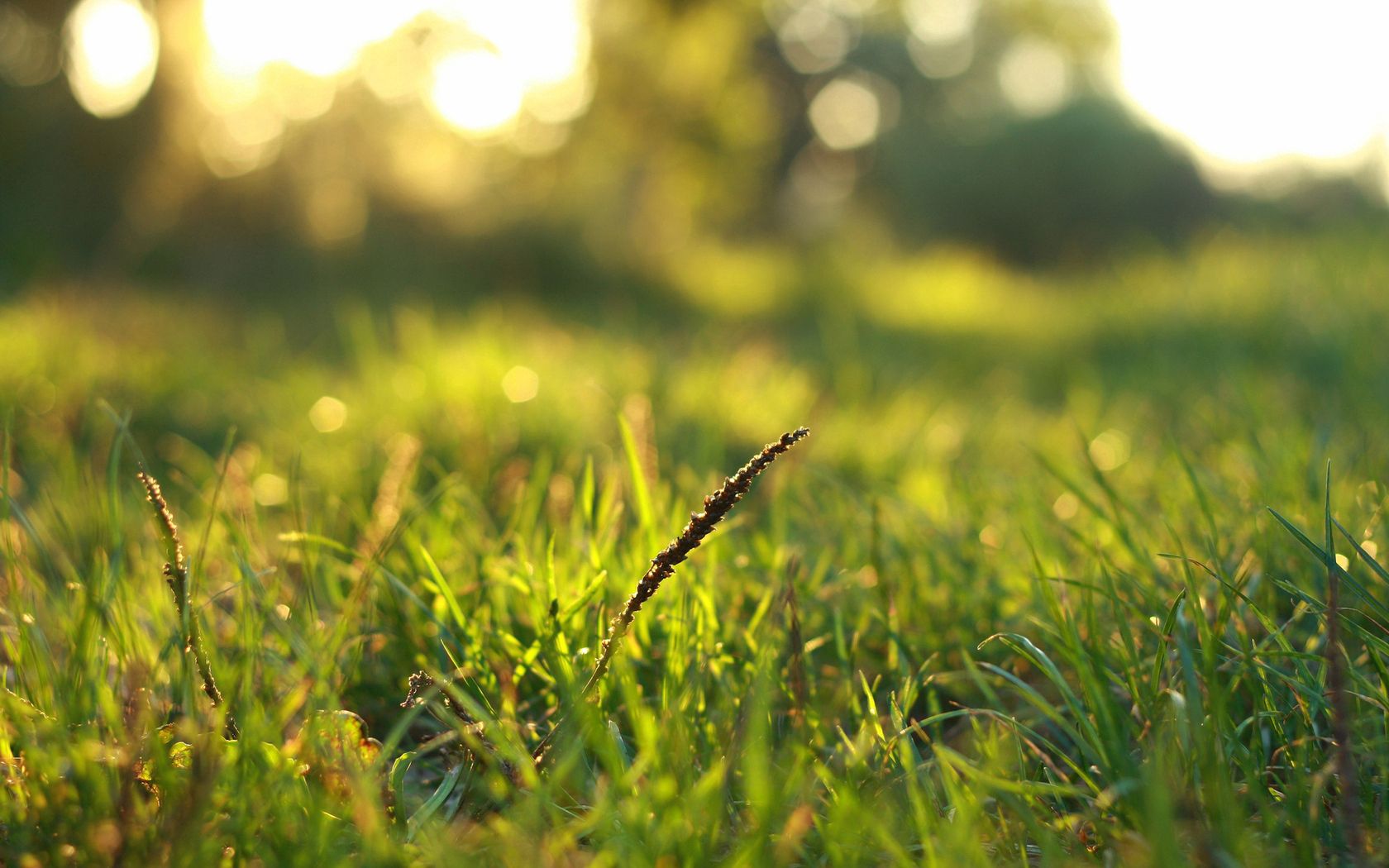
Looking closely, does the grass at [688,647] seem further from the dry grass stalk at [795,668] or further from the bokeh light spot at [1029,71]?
the bokeh light spot at [1029,71]

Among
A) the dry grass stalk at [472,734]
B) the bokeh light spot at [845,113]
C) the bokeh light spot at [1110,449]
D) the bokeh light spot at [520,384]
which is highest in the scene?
the bokeh light spot at [845,113]

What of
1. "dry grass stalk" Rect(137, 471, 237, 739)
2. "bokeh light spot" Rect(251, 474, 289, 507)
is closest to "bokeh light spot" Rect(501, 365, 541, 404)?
"bokeh light spot" Rect(251, 474, 289, 507)

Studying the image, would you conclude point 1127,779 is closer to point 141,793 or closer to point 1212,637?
point 1212,637

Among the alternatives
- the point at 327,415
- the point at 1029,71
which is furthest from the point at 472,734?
the point at 1029,71

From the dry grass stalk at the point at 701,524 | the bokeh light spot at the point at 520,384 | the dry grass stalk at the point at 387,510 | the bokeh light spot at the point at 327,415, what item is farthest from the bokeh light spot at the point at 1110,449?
the bokeh light spot at the point at 327,415

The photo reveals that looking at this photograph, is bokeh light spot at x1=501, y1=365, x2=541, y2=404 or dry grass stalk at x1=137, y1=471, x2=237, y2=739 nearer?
dry grass stalk at x1=137, y1=471, x2=237, y2=739

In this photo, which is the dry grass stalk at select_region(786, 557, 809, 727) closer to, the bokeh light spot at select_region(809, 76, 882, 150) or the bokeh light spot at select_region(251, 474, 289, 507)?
the bokeh light spot at select_region(251, 474, 289, 507)
